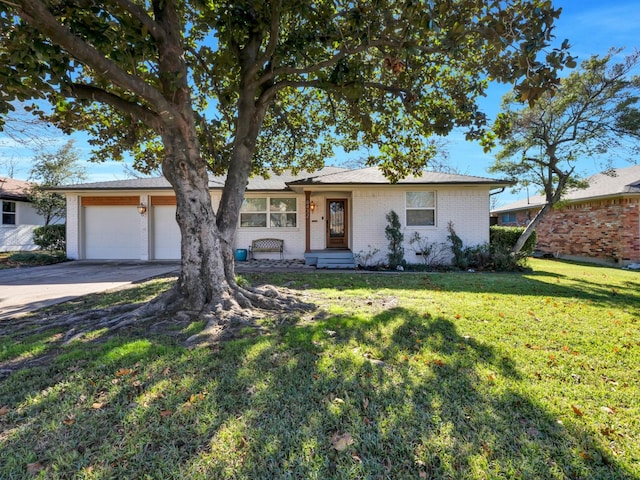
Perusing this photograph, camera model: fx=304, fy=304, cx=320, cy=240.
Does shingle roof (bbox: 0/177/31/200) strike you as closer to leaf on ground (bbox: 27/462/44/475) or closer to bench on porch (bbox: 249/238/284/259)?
bench on porch (bbox: 249/238/284/259)

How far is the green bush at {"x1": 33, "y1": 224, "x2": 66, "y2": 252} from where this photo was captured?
579 inches

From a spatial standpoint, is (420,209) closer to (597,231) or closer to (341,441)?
(597,231)

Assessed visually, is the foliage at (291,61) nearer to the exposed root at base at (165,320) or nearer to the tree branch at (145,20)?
the tree branch at (145,20)

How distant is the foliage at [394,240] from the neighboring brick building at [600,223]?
8901mm

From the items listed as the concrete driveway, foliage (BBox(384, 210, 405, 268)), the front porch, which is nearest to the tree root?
the concrete driveway

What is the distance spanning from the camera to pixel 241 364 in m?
3.18

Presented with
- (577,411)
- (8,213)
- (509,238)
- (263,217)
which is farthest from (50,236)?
(509,238)

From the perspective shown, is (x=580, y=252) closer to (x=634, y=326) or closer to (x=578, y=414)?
(x=634, y=326)

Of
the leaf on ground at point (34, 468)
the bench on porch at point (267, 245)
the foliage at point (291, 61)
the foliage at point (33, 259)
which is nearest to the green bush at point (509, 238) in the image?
the foliage at point (291, 61)

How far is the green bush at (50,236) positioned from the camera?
579 inches

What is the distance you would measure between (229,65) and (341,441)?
6.70m

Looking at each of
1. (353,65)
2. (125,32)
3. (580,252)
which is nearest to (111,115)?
(125,32)

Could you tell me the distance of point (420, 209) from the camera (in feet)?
39.9

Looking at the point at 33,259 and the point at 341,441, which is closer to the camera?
the point at 341,441
